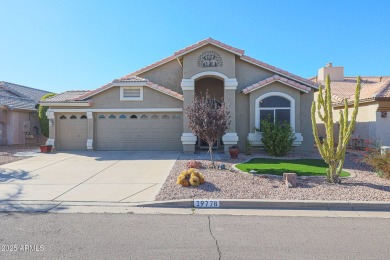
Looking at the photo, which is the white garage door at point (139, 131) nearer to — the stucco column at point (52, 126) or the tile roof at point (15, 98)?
the stucco column at point (52, 126)

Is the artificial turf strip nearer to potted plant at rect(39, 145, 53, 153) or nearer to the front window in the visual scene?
the front window

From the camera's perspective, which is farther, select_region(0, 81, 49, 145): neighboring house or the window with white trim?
select_region(0, 81, 49, 145): neighboring house

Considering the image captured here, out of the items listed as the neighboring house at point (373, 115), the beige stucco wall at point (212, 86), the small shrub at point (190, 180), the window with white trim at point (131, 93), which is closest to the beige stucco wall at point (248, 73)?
the beige stucco wall at point (212, 86)

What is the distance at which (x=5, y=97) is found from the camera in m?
21.6

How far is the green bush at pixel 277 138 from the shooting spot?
516 inches

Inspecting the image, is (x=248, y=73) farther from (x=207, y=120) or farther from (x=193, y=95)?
(x=207, y=120)

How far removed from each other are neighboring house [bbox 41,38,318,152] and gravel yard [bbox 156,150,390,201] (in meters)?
5.86

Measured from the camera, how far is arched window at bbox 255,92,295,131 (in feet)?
46.9

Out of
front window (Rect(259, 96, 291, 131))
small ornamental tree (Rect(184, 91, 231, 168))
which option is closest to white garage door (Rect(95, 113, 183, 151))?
front window (Rect(259, 96, 291, 131))

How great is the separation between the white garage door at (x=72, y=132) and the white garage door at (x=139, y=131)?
2.81ft

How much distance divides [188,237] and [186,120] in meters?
10.0

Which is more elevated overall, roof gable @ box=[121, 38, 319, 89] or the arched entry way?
roof gable @ box=[121, 38, 319, 89]

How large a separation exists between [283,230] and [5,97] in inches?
961

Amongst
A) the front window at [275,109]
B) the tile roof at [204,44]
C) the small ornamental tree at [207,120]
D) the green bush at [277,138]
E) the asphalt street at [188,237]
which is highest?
the tile roof at [204,44]
